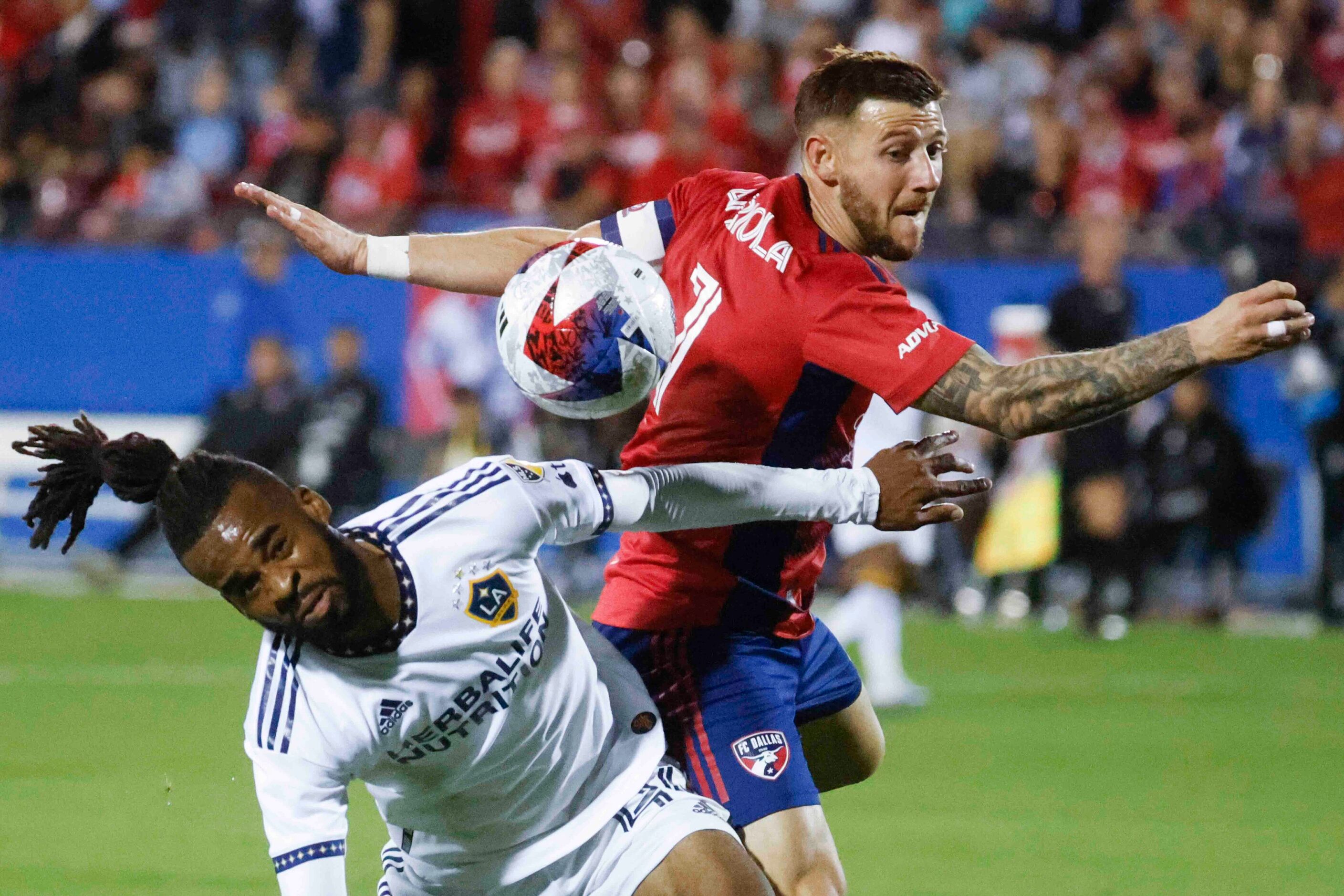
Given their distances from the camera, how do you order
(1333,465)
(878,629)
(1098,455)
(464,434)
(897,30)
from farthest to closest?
(897,30) → (464,434) → (1098,455) → (1333,465) → (878,629)

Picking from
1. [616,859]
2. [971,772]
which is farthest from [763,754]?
[971,772]

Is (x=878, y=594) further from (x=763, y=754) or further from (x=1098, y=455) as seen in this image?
(x=763, y=754)

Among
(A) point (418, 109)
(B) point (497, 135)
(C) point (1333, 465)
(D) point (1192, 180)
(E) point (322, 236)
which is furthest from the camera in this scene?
(A) point (418, 109)

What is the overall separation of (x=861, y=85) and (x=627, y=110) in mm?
10662

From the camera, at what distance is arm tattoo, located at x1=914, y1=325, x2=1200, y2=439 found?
396 centimetres

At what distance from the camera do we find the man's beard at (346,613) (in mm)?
3617

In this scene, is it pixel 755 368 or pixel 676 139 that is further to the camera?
pixel 676 139

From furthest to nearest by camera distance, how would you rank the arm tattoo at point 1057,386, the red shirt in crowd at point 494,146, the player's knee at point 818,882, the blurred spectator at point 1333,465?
the red shirt in crowd at point 494,146
the blurred spectator at point 1333,465
the player's knee at point 818,882
the arm tattoo at point 1057,386

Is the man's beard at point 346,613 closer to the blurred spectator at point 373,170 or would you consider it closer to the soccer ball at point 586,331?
the soccer ball at point 586,331

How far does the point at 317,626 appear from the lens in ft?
11.8

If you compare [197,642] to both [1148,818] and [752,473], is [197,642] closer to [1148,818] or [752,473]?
[1148,818]

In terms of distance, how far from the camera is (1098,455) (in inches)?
497

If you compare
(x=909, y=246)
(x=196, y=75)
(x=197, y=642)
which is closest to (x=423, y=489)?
(x=909, y=246)

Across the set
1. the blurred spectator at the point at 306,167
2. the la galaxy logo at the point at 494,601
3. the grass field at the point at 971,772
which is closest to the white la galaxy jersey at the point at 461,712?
the la galaxy logo at the point at 494,601
